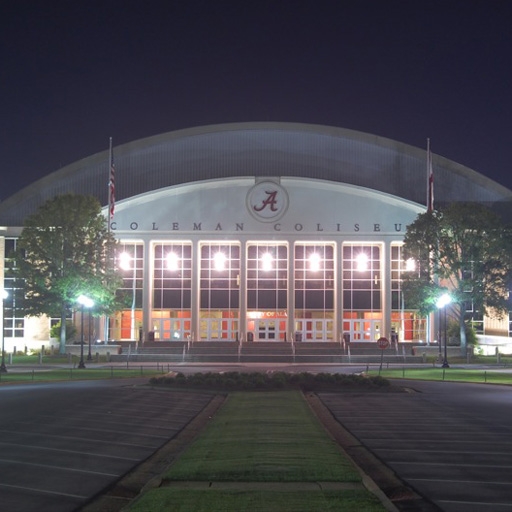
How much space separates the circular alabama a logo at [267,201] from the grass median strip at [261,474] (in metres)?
50.0

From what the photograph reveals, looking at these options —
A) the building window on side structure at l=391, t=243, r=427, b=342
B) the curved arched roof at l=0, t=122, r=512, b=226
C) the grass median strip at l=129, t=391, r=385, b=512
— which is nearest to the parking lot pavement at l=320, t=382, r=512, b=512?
the grass median strip at l=129, t=391, r=385, b=512

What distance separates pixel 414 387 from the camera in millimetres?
35906

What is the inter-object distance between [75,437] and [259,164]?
56.3m

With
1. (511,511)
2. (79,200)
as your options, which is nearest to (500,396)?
(511,511)

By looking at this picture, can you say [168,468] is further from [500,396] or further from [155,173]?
[155,173]

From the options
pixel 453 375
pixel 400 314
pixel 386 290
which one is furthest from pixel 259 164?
pixel 453 375

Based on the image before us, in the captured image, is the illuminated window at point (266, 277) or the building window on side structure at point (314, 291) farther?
the illuminated window at point (266, 277)

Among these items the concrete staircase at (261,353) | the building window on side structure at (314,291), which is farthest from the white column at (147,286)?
the building window on side structure at (314,291)

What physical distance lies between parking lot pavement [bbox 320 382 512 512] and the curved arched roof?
42.8m

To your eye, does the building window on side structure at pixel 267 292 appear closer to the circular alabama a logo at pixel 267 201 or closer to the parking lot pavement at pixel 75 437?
the circular alabama a logo at pixel 267 201

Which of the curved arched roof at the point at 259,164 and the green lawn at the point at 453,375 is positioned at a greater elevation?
the curved arched roof at the point at 259,164

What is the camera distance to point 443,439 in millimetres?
18656

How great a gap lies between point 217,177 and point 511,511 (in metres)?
62.4

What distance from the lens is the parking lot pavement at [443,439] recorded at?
1280 cm
